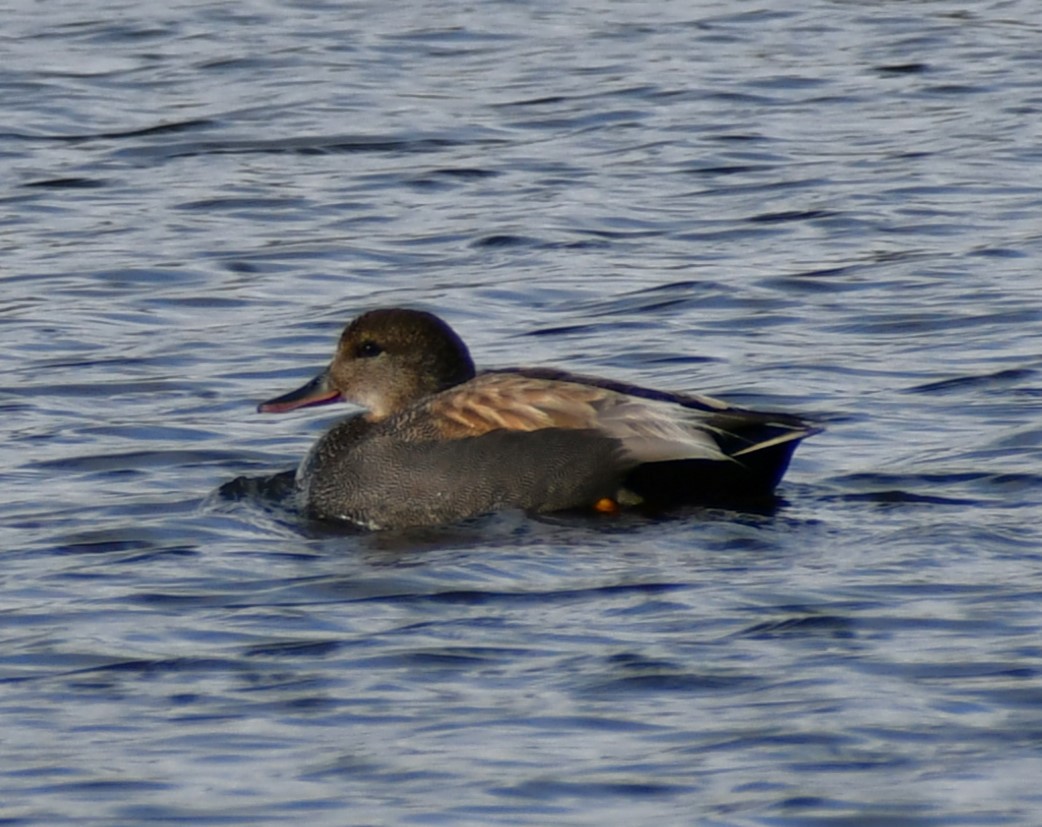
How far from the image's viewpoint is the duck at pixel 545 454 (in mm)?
7980

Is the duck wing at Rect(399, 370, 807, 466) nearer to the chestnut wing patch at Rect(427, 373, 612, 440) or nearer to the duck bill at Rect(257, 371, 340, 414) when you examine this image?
the chestnut wing patch at Rect(427, 373, 612, 440)

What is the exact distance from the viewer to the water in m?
5.82

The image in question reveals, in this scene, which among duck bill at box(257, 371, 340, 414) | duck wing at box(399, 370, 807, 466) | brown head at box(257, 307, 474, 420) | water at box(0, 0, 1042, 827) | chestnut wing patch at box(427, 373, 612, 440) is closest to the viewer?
water at box(0, 0, 1042, 827)

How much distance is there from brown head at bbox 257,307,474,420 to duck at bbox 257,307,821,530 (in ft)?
0.78

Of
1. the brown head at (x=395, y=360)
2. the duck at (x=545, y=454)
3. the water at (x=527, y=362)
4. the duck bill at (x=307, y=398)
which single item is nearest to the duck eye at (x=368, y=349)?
the brown head at (x=395, y=360)

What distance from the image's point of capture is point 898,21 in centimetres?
1753

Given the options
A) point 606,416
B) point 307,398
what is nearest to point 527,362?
point 307,398

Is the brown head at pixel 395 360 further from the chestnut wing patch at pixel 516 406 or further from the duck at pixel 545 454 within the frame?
the chestnut wing patch at pixel 516 406

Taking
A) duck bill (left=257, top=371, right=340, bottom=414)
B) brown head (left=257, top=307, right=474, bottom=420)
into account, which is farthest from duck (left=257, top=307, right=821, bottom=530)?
duck bill (left=257, top=371, right=340, bottom=414)

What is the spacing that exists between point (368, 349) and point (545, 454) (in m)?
1.01

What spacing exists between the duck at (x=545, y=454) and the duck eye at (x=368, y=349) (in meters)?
0.33

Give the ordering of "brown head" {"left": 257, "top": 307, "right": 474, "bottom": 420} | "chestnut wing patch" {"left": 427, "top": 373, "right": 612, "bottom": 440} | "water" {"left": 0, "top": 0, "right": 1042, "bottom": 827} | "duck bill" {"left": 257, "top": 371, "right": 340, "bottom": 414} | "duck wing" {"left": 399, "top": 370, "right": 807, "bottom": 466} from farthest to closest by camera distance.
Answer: "duck bill" {"left": 257, "top": 371, "right": 340, "bottom": 414} < "brown head" {"left": 257, "top": 307, "right": 474, "bottom": 420} < "chestnut wing patch" {"left": 427, "top": 373, "right": 612, "bottom": 440} < "duck wing" {"left": 399, "top": 370, "right": 807, "bottom": 466} < "water" {"left": 0, "top": 0, "right": 1042, "bottom": 827}

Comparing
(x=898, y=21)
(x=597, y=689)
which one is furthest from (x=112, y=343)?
(x=898, y=21)

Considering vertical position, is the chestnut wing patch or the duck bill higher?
the chestnut wing patch
